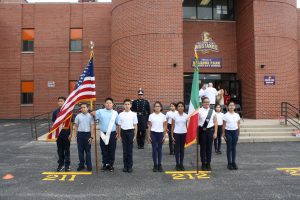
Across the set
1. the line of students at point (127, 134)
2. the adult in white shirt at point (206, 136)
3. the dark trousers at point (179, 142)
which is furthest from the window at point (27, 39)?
the adult in white shirt at point (206, 136)

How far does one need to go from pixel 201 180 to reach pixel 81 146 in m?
3.02

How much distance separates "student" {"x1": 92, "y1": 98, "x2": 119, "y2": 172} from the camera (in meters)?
7.27

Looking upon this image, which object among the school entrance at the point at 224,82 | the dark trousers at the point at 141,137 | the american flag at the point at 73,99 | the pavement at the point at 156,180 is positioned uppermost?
the school entrance at the point at 224,82

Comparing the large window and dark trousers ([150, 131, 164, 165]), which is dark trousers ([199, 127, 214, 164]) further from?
the large window

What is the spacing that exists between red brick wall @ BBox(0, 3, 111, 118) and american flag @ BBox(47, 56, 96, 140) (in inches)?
531

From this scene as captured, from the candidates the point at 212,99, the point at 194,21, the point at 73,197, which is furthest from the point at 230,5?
the point at 73,197

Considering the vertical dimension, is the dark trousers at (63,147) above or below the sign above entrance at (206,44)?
below

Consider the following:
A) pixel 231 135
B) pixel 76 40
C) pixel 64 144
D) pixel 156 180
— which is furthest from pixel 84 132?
pixel 76 40

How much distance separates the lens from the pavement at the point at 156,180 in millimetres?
5422

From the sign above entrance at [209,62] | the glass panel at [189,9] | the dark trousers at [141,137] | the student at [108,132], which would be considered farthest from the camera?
the glass panel at [189,9]

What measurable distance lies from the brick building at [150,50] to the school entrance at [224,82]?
2.4 inches

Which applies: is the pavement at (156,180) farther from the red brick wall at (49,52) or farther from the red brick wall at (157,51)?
the red brick wall at (49,52)

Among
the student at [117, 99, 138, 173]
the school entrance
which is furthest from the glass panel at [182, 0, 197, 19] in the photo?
the student at [117, 99, 138, 173]

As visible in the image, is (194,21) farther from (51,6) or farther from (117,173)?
(117,173)
